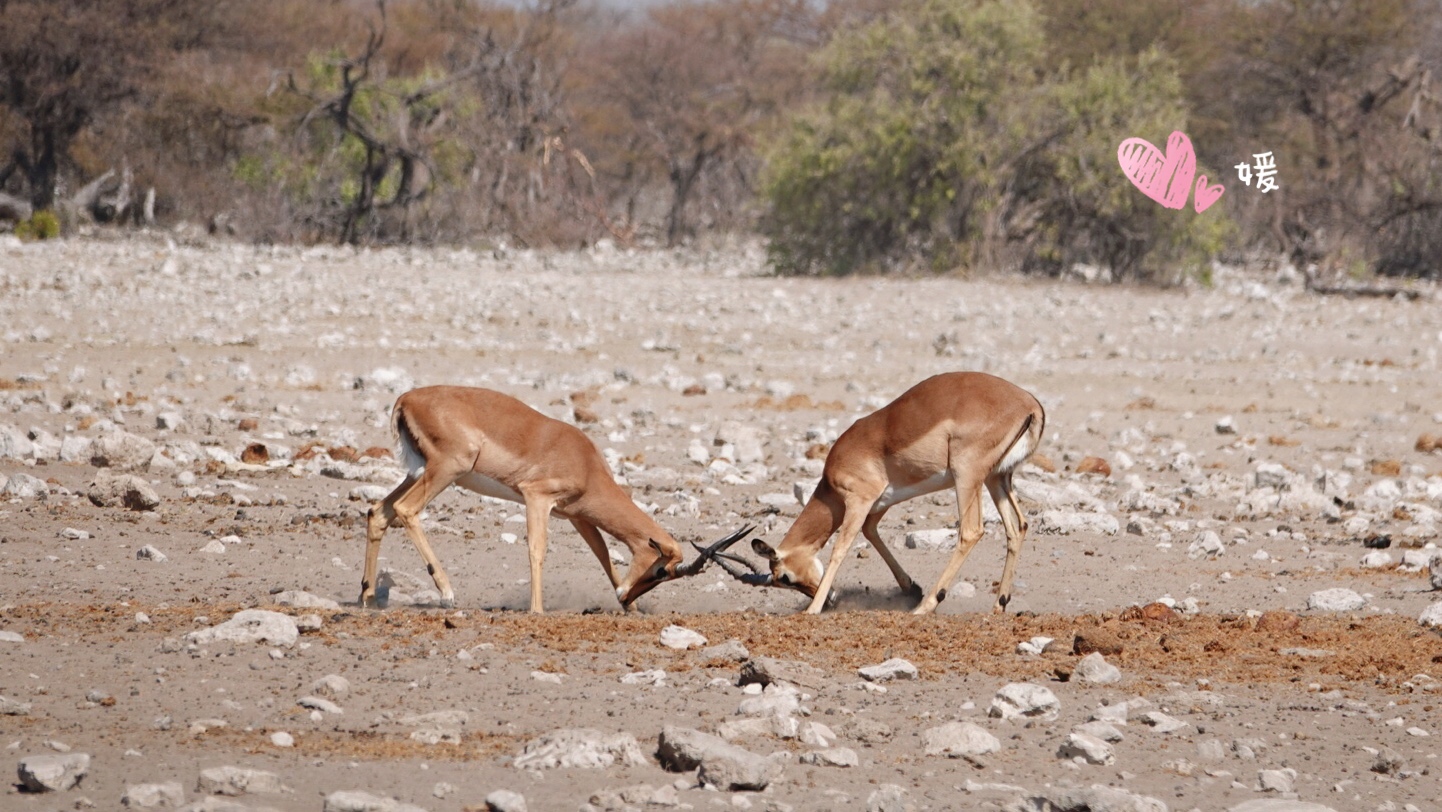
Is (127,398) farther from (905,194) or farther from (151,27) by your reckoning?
(151,27)

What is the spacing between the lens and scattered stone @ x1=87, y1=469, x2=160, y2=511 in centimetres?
934

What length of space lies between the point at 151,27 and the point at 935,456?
102 ft

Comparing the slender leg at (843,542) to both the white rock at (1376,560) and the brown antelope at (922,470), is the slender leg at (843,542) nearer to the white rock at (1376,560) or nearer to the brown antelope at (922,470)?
the brown antelope at (922,470)

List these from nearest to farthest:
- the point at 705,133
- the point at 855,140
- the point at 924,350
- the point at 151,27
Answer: the point at 924,350 < the point at 855,140 < the point at 151,27 < the point at 705,133

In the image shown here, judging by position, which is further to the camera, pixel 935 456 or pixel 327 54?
pixel 327 54

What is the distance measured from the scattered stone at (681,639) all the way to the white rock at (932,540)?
9.57 ft

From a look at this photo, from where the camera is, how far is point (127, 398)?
1294 centimetres

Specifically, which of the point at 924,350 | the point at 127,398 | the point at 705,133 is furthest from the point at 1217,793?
the point at 705,133

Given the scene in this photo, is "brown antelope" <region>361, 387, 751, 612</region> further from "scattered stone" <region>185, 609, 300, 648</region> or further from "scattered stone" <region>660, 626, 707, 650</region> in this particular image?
"scattered stone" <region>185, 609, 300, 648</region>

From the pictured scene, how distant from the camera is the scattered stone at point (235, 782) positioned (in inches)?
186

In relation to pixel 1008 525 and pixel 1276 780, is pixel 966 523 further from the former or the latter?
pixel 1276 780

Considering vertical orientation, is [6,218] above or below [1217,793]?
below

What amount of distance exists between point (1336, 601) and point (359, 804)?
201 inches

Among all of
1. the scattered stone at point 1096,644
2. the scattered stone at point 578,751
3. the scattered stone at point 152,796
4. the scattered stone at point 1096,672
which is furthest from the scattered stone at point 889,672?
the scattered stone at point 152,796
